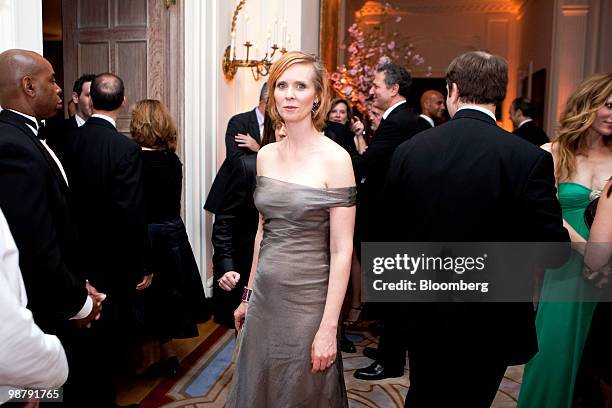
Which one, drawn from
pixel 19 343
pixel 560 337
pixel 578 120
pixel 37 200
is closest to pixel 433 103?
pixel 578 120

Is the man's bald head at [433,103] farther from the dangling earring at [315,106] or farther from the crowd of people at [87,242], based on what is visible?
the dangling earring at [315,106]

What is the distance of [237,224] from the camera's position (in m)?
2.55

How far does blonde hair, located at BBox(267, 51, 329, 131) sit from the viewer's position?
193 centimetres

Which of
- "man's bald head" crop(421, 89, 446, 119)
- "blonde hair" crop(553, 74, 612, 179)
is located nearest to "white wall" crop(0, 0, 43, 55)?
"blonde hair" crop(553, 74, 612, 179)

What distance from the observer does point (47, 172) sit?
6.32ft

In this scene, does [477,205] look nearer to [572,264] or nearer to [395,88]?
[572,264]

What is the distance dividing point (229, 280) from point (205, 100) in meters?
2.50

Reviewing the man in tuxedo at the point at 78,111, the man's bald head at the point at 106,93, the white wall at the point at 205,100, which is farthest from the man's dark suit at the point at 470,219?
the white wall at the point at 205,100

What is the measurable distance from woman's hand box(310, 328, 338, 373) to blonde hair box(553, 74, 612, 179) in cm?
147

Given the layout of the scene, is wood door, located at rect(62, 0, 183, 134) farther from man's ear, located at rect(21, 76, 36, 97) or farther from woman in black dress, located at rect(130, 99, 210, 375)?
man's ear, located at rect(21, 76, 36, 97)

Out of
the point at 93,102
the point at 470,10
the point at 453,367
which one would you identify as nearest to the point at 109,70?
the point at 93,102

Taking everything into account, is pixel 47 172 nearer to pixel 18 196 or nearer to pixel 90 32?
pixel 18 196

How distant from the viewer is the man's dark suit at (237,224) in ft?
8.11

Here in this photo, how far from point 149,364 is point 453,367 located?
2.14 meters
